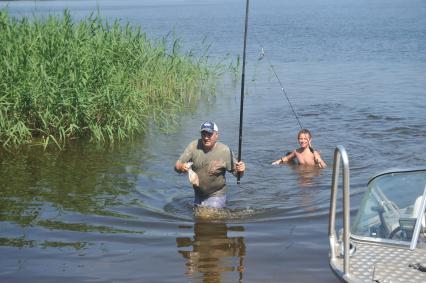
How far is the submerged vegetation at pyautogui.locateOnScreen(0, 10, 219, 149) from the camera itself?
12.4 metres

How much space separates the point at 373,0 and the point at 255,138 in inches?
2503

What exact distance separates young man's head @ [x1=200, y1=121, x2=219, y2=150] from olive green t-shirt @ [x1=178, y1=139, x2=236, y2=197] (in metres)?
0.10

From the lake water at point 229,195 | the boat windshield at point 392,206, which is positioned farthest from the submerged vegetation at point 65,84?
the boat windshield at point 392,206

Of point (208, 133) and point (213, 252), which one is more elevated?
point (208, 133)

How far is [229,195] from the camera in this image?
10.4 m

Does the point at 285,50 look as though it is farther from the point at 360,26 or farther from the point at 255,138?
the point at 255,138

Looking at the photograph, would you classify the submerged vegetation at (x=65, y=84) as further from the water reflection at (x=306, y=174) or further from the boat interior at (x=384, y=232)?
the boat interior at (x=384, y=232)

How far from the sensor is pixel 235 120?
52.7 feet

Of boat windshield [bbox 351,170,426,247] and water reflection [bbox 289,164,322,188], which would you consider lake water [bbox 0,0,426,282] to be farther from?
boat windshield [bbox 351,170,426,247]

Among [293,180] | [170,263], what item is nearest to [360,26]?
[293,180]

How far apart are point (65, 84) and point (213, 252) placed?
20.2ft

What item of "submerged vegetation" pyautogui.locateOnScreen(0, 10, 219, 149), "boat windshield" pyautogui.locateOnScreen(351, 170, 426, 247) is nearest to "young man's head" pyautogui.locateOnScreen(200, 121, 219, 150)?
"boat windshield" pyautogui.locateOnScreen(351, 170, 426, 247)

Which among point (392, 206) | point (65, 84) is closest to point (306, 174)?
point (65, 84)

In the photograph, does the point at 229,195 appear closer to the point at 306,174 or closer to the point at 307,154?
the point at 306,174
